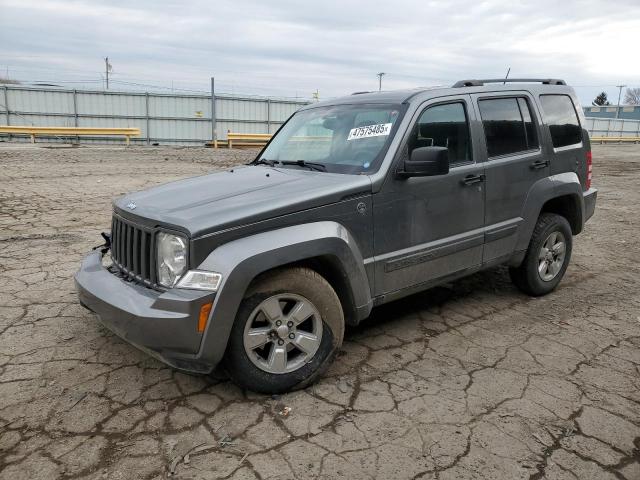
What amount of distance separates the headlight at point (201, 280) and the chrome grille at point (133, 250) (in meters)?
0.31

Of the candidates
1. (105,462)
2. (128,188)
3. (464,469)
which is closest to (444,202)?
(464,469)

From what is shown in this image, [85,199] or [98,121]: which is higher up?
[98,121]

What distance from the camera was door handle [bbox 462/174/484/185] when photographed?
393 cm

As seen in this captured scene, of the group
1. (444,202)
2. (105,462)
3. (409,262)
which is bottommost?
(105,462)

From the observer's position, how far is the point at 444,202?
382 cm

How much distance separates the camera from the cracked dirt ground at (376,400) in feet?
8.37

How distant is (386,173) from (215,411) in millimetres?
1816

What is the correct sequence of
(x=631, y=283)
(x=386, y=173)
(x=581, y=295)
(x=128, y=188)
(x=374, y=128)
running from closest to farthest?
(x=386, y=173), (x=374, y=128), (x=581, y=295), (x=631, y=283), (x=128, y=188)

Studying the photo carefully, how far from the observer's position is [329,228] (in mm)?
3146

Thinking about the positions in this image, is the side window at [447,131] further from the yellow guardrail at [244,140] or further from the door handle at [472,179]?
the yellow guardrail at [244,140]

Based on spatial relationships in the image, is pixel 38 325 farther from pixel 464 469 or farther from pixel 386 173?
pixel 464 469

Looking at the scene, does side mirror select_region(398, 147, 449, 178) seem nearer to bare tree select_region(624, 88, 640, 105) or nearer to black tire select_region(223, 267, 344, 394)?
black tire select_region(223, 267, 344, 394)

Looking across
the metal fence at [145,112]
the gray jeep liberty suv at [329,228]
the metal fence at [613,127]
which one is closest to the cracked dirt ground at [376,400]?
the gray jeep liberty suv at [329,228]

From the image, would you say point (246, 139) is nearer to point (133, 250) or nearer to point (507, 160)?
point (507, 160)
